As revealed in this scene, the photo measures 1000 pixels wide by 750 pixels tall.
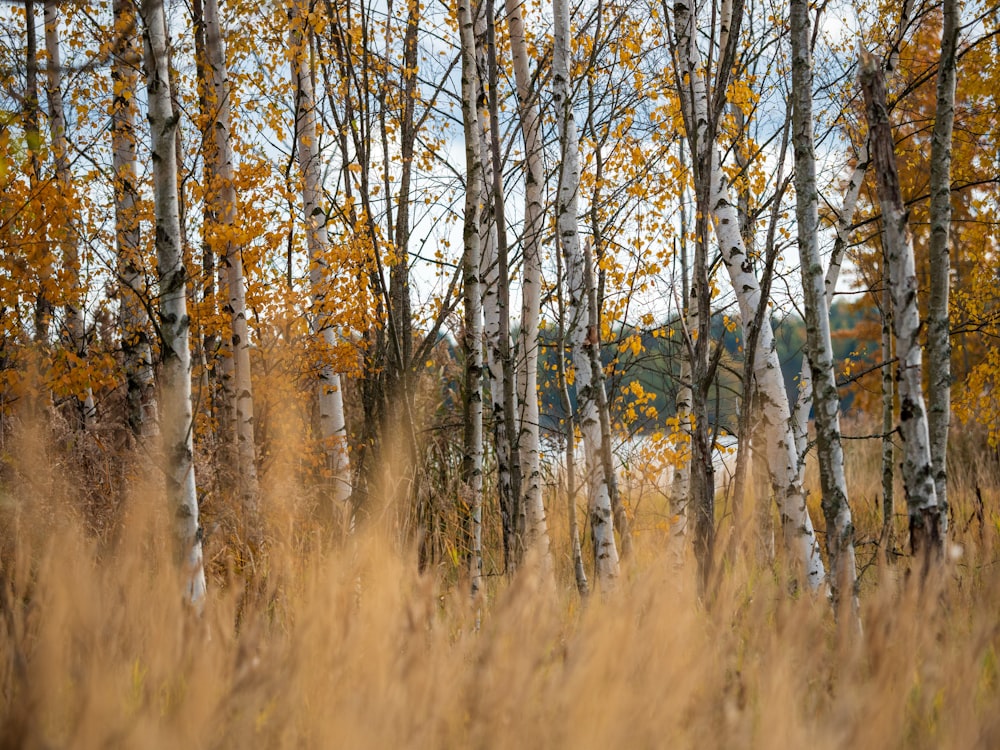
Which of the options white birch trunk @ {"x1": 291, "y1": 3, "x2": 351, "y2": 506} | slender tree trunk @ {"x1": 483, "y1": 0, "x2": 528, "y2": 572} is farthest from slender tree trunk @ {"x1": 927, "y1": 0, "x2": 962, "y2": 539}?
white birch trunk @ {"x1": 291, "y1": 3, "x2": 351, "y2": 506}

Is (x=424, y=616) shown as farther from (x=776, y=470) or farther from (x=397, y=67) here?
(x=397, y=67)

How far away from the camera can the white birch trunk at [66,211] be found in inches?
292

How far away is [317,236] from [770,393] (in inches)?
172

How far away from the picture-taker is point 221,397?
8.47m

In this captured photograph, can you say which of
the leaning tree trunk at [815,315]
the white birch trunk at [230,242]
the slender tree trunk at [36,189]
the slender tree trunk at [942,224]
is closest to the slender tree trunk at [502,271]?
the leaning tree trunk at [815,315]

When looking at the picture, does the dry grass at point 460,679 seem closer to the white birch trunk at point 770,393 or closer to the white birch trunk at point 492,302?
the white birch trunk at point 770,393

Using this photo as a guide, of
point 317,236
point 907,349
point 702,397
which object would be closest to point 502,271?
point 702,397

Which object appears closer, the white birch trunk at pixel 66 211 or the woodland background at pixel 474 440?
the woodland background at pixel 474 440

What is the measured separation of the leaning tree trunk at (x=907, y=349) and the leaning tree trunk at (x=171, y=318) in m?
3.16

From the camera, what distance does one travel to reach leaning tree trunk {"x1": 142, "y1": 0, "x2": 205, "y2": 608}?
357cm

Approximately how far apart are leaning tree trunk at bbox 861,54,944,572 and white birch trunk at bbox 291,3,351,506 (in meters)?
4.61

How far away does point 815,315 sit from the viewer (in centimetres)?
365

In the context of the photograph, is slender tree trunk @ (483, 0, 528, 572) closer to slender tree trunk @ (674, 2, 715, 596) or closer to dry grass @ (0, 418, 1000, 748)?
slender tree trunk @ (674, 2, 715, 596)

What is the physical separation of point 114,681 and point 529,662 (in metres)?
1.05
